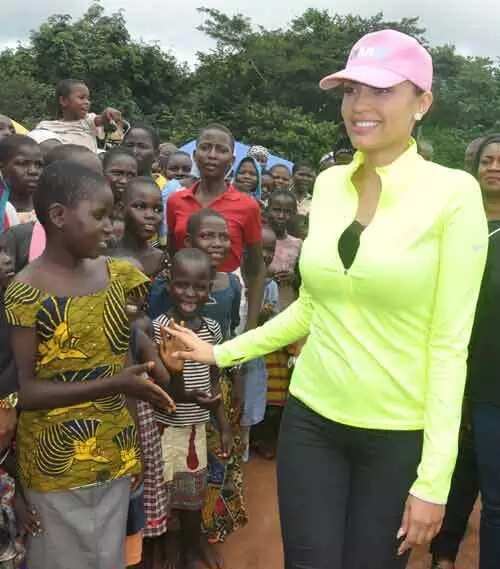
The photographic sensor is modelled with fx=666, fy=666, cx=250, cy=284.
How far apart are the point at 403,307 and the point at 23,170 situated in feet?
7.58

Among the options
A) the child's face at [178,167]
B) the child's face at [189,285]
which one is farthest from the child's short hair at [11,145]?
the child's face at [178,167]

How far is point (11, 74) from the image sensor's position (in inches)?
910

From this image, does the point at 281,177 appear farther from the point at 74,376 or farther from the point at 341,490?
the point at 341,490

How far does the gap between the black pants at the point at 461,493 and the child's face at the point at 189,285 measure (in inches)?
51.4

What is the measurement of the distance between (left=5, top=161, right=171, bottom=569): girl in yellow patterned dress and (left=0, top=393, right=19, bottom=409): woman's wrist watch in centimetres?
3

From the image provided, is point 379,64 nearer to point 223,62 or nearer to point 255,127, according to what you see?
point 255,127

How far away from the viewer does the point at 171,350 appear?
204 centimetres

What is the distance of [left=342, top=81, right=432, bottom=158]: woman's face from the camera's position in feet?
5.30

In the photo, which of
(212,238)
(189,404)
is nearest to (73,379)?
(189,404)

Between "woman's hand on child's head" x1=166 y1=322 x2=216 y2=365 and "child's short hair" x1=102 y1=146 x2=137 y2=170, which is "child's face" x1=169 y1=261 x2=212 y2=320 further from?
"child's short hair" x1=102 y1=146 x2=137 y2=170

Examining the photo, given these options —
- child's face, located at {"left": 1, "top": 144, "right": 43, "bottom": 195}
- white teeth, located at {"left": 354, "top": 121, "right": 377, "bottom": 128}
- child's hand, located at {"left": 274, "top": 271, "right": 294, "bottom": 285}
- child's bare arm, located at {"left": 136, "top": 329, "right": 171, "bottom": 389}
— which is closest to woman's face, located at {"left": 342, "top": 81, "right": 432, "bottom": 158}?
white teeth, located at {"left": 354, "top": 121, "right": 377, "bottom": 128}

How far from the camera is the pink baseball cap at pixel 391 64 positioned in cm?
158

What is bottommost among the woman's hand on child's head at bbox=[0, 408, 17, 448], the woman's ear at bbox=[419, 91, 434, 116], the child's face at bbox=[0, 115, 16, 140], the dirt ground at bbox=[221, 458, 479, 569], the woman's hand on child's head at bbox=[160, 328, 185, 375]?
the dirt ground at bbox=[221, 458, 479, 569]

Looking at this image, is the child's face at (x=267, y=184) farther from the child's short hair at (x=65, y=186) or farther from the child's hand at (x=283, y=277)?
the child's short hair at (x=65, y=186)
